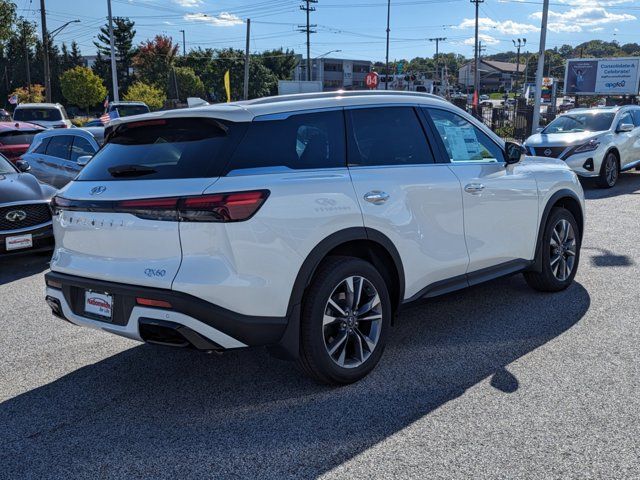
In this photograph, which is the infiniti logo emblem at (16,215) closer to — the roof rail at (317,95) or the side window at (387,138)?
the roof rail at (317,95)

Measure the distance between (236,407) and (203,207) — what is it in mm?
1235

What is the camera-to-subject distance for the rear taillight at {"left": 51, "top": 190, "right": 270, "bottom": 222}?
10.4 feet

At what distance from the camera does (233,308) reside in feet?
10.6

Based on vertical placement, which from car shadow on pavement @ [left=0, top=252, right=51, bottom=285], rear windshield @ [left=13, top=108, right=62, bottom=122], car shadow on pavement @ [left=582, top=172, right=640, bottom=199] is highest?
rear windshield @ [left=13, top=108, right=62, bottom=122]

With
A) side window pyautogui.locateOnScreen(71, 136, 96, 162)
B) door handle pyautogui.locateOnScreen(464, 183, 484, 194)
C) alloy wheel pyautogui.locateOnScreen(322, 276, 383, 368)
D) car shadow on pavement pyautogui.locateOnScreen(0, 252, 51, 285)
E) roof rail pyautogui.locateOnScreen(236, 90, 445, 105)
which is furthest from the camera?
side window pyautogui.locateOnScreen(71, 136, 96, 162)

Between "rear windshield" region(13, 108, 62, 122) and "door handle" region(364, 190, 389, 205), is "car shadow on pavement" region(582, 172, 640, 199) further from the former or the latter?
"rear windshield" region(13, 108, 62, 122)

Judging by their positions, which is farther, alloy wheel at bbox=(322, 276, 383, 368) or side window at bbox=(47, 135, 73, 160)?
side window at bbox=(47, 135, 73, 160)

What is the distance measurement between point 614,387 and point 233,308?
235 centimetres

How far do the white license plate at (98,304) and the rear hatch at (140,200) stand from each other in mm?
108

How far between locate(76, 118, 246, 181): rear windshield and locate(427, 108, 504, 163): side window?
1.79 meters

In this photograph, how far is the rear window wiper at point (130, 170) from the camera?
3.49m

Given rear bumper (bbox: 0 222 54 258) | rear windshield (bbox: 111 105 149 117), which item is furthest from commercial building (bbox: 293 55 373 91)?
rear bumper (bbox: 0 222 54 258)

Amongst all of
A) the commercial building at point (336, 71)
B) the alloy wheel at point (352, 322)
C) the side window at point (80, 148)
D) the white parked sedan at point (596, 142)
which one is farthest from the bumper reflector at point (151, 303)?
the commercial building at point (336, 71)

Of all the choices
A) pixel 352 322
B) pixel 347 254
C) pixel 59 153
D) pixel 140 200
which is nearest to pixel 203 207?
pixel 140 200
